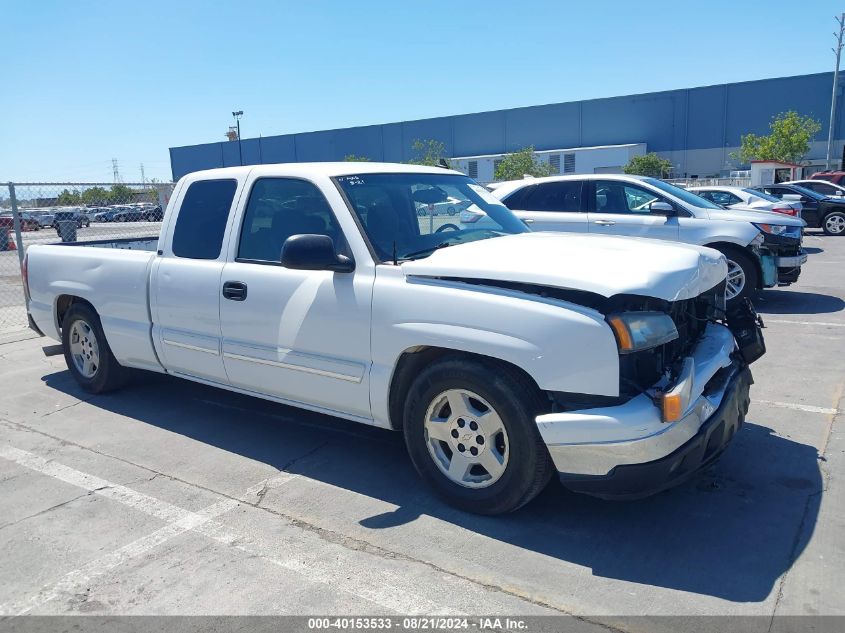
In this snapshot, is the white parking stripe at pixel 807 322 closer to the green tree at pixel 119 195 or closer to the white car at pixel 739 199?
the white car at pixel 739 199

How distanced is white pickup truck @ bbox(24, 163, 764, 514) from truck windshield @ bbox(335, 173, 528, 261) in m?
0.02

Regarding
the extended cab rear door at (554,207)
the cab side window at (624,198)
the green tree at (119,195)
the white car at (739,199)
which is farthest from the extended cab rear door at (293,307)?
the white car at (739,199)

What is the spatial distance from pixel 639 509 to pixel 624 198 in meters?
6.55

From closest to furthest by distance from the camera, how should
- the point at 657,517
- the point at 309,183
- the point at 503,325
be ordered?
the point at 503,325, the point at 657,517, the point at 309,183

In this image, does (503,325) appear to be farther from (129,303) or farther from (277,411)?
(129,303)

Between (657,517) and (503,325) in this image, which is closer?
(503,325)

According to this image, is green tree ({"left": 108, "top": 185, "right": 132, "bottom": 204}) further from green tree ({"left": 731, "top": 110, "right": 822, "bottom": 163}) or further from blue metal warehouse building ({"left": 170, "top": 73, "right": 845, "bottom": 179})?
blue metal warehouse building ({"left": 170, "top": 73, "right": 845, "bottom": 179})

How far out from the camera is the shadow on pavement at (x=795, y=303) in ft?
30.5

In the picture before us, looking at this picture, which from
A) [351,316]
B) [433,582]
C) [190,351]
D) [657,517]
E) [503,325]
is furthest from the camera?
[190,351]

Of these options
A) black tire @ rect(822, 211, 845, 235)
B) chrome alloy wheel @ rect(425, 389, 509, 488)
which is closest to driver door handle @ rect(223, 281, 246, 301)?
chrome alloy wheel @ rect(425, 389, 509, 488)

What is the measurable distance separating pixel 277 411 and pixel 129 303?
1431 millimetres

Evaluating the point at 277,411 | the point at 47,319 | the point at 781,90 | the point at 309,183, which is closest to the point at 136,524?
the point at 277,411

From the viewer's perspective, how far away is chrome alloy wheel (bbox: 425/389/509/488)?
361 centimetres

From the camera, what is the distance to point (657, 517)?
3.72m
